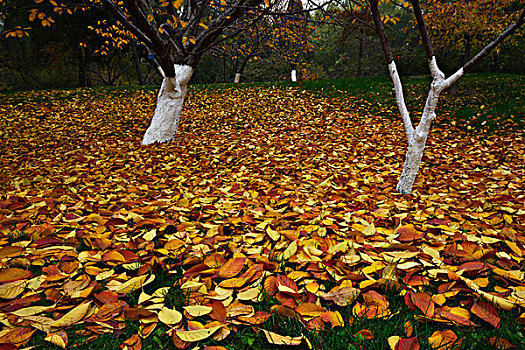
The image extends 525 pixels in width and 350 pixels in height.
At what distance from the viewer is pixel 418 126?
275 cm

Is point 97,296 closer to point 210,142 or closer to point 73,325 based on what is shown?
point 73,325

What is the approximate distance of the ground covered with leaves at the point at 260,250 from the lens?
45.8 inches

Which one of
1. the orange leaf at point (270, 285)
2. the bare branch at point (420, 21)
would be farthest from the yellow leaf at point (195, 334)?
the bare branch at point (420, 21)

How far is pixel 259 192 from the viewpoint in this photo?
2871 millimetres

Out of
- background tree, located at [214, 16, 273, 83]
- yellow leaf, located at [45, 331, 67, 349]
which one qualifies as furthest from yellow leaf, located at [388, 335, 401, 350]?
background tree, located at [214, 16, 273, 83]

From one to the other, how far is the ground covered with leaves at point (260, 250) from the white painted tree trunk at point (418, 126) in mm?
187

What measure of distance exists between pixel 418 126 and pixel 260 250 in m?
2.05

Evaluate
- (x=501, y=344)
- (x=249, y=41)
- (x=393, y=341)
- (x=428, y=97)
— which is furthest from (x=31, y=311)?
(x=249, y=41)

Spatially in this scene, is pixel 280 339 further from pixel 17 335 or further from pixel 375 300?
pixel 17 335

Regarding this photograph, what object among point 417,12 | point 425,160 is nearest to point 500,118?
point 425,160

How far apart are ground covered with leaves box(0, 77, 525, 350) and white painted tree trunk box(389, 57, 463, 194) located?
0.19 m

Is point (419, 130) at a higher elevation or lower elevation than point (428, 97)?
lower

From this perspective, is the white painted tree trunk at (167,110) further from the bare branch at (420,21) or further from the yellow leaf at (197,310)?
the yellow leaf at (197,310)

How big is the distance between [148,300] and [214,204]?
123 centimetres
